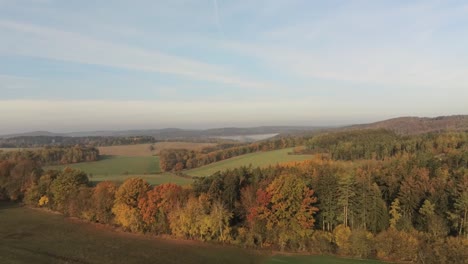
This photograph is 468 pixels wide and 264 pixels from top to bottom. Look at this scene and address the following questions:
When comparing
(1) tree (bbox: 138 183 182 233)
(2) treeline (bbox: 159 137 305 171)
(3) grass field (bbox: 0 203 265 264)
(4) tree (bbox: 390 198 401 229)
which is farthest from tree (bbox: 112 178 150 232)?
(2) treeline (bbox: 159 137 305 171)

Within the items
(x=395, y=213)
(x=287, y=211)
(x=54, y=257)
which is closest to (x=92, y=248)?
(x=54, y=257)

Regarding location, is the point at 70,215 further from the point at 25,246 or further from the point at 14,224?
the point at 25,246

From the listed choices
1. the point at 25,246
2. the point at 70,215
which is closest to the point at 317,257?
the point at 25,246

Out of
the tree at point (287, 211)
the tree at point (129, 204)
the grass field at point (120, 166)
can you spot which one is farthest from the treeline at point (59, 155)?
the tree at point (287, 211)

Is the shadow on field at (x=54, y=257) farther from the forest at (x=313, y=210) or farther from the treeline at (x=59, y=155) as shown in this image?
the treeline at (x=59, y=155)

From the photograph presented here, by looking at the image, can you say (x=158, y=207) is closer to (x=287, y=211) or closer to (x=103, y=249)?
(x=103, y=249)

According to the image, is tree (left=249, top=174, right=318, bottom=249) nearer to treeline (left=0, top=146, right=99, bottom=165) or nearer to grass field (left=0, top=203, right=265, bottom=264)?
grass field (left=0, top=203, right=265, bottom=264)
